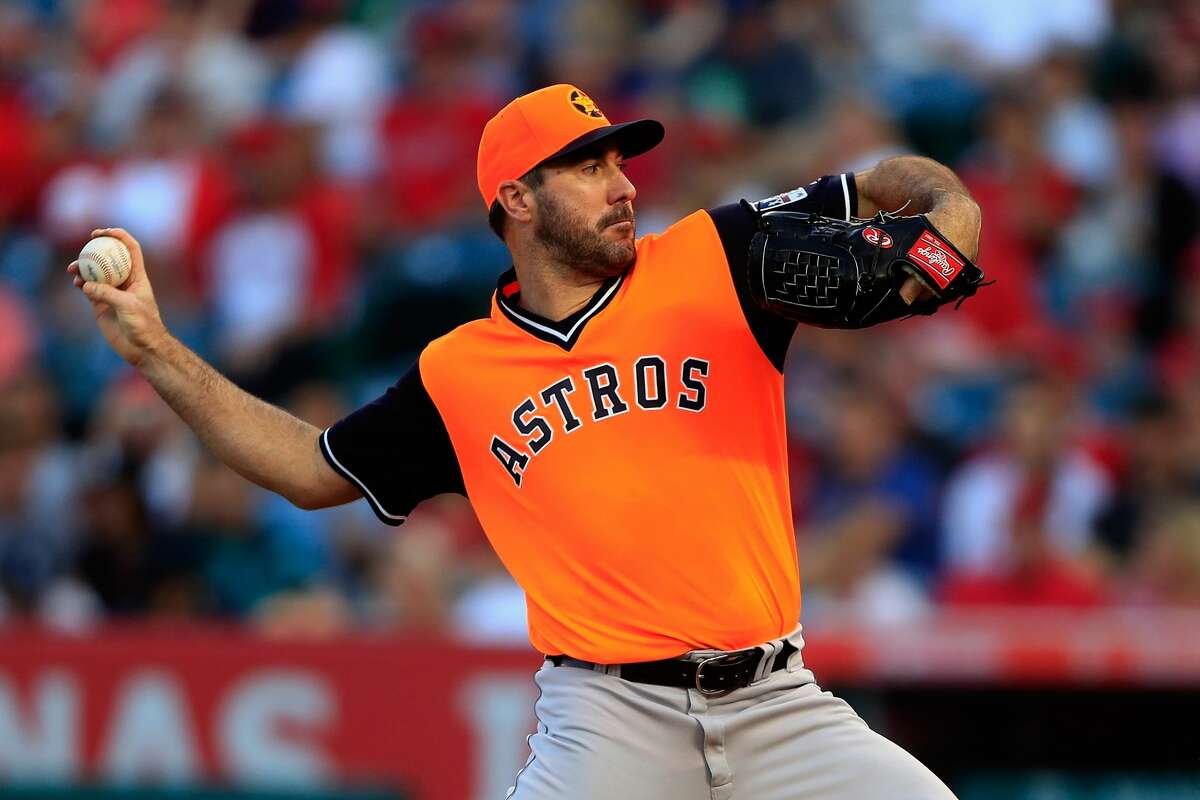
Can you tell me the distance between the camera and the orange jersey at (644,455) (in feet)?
13.6

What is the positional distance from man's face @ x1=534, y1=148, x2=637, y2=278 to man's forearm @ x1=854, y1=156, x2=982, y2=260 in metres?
0.59

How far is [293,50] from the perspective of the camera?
1161 centimetres

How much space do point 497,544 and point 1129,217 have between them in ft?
17.5

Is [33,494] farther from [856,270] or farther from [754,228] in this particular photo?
[856,270]

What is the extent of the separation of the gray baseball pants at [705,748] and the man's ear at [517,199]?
1.16m

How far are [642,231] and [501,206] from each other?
4749 mm

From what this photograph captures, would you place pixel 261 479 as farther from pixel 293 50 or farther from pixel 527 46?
pixel 293 50

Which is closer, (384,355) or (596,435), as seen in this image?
(596,435)

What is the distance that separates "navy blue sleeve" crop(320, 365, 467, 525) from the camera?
4543mm

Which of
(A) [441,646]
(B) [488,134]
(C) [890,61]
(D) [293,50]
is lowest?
(A) [441,646]

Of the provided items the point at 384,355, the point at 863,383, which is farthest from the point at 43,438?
the point at 863,383

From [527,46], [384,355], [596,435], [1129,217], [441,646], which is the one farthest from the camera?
[527,46]

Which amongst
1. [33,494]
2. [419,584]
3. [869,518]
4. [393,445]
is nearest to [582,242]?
[393,445]

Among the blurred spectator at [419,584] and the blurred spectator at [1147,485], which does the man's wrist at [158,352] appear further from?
the blurred spectator at [1147,485]
